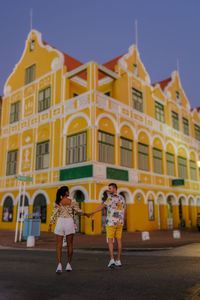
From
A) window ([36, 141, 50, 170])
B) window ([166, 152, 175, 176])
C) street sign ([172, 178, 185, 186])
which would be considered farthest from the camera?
window ([166, 152, 175, 176])

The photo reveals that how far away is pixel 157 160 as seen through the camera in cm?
2405

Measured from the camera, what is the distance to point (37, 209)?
Result: 20.9 metres

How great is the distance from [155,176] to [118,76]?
8681 mm

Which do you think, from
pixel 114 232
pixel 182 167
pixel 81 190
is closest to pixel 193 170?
pixel 182 167

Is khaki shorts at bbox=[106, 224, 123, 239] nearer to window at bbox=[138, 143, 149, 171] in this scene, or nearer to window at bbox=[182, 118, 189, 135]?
window at bbox=[138, 143, 149, 171]

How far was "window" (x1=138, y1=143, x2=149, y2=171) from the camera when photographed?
863 inches

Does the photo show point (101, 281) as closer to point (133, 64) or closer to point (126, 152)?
point (126, 152)

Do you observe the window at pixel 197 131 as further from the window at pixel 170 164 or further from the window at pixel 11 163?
the window at pixel 11 163

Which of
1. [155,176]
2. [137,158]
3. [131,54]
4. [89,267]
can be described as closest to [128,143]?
[137,158]

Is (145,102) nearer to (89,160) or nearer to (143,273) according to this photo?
(89,160)

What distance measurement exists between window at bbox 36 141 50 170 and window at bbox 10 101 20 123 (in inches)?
191

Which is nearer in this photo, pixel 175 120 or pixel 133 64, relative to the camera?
pixel 133 64

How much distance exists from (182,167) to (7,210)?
55.7 ft

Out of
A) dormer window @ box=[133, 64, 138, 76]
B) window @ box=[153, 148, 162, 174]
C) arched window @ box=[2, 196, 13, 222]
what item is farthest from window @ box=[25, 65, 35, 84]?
window @ box=[153, 148, 162, 174]
